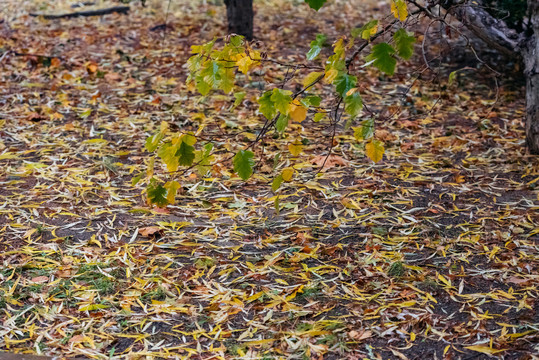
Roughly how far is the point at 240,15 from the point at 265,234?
405 centimetres

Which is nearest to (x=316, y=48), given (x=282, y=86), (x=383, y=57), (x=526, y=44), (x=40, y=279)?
(x=282, y=86)

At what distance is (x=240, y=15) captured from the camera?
7.43 meters

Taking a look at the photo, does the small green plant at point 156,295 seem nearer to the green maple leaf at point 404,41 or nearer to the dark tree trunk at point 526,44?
the green maple leaf at point 404,41

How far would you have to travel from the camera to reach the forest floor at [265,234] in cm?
320

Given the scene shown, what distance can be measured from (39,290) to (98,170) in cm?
159

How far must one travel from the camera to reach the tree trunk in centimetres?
498

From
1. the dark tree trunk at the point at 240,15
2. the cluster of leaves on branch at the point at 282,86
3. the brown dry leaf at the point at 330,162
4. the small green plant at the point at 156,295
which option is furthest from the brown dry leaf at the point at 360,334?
the dark tree trunk at the point at 240,15

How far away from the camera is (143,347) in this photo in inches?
122

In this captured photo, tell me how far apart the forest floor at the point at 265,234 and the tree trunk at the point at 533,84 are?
0.58ft

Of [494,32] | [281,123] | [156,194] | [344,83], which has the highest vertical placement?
[344,83]

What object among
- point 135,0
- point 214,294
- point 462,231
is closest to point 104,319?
point 214,294

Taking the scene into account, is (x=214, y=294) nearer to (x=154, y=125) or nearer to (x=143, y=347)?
(x=143, y=347)

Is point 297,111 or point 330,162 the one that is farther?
point 330,162

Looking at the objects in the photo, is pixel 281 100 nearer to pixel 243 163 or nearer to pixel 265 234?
pixel 243 163
